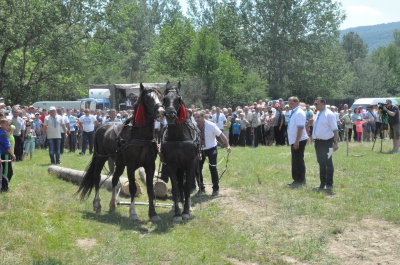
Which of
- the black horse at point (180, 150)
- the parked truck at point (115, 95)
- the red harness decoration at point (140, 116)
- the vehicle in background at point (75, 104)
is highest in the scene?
the parked truck at point (115, 95)

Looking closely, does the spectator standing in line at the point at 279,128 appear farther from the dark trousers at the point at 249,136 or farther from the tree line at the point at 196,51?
the tree line at the point at 196,51

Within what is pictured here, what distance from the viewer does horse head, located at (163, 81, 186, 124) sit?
32.4ft

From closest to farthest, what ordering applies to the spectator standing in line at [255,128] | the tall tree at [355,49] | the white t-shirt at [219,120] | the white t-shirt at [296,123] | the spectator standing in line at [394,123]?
the white t-shirt at [296,123] → the spectator standing in line at [394,123] → the white t-shirt at [219,120] → the spectator standing in line at [255,128] → the tall tree at [355,49]

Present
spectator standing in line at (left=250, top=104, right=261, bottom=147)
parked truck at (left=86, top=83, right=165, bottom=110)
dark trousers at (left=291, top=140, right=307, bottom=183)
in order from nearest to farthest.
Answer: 1. dark trousers at (left=291, top=140, right=307, bottom=183)
2. spectator standing in line at (left=250, top=104, right=261, bottom=147)
3. parked truck at (left=86, top=83, right=165, bottom=110)

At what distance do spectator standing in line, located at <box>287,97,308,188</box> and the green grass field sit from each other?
403 millimetres

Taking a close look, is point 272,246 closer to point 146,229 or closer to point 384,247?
point 384,247

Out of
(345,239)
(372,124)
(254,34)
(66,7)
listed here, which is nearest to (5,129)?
(345,239)

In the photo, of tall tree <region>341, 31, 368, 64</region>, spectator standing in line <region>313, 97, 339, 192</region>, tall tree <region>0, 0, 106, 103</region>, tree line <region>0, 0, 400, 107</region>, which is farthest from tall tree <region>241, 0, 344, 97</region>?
tall tree <region>341, 31, 368, 64</region>

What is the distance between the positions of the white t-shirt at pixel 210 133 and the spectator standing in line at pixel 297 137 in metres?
1.86

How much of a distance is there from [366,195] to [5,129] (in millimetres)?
7713

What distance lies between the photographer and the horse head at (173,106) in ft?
32.4

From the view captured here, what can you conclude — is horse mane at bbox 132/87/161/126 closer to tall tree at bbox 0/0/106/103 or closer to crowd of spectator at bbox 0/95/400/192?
crowd of spectator at bbox 0/95/400/192

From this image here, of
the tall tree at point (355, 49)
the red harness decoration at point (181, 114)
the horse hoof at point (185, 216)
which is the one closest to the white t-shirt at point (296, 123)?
the red harness decoration at point (181, 114)

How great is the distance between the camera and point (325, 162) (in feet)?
43.0
